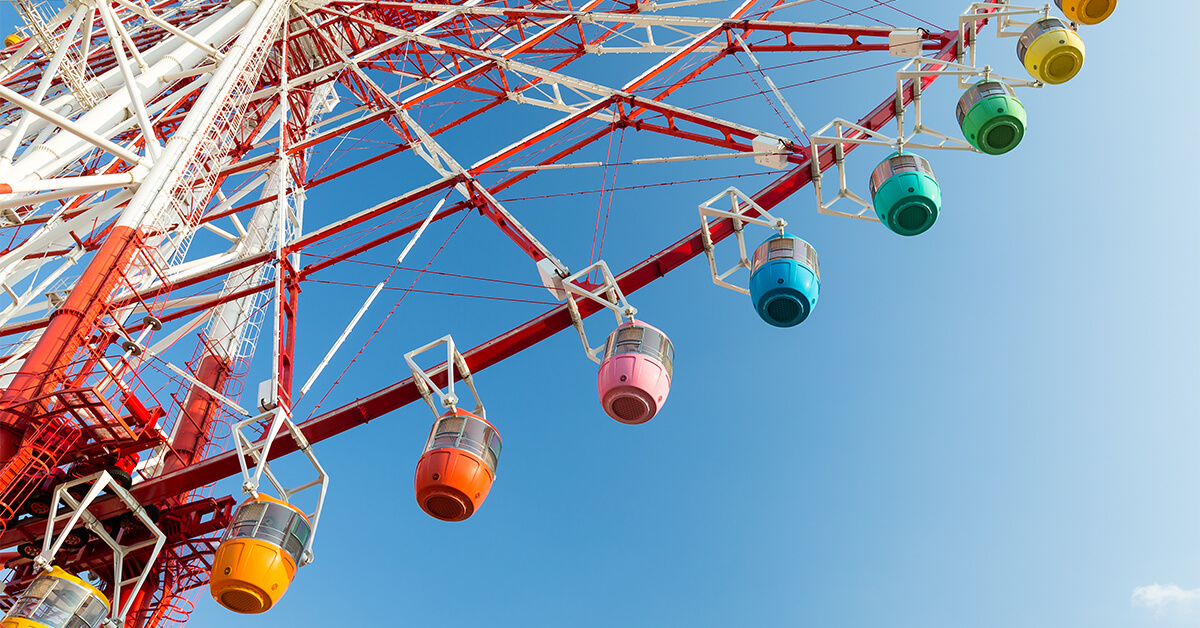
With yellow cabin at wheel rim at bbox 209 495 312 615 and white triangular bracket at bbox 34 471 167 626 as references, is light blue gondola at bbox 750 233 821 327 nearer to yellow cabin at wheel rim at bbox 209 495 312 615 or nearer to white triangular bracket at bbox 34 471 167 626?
yellow cabin at wheel rim at bbox 209 495 312 615

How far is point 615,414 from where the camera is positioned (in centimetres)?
1165

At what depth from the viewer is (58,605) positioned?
430 inches

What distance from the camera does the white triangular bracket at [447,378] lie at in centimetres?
1202

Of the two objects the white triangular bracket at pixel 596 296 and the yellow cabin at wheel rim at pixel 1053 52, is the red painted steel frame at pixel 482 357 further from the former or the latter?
the yellow cabin at wheel rim at pixel 1053 52

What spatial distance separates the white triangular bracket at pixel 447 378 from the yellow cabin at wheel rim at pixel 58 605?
4383 mm

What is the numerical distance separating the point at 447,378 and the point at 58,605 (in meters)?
5.00

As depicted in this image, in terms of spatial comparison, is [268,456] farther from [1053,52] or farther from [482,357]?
[1053,52]

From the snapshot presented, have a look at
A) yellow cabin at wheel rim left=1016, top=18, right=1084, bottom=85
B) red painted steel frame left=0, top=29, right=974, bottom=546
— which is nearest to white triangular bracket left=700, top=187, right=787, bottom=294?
red painted steel frame left=0, top=29, right=974, bottom=546

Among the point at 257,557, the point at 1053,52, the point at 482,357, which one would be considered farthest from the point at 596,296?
the point at 1053,52

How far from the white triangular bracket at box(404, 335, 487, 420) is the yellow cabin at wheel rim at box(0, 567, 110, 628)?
14.4ft

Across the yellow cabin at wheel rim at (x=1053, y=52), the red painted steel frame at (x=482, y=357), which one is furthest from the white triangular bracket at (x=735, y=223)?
the yellow cabin at wheel rim at (x=1053, y=52)

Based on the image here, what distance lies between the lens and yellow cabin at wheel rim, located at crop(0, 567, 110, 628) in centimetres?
1070

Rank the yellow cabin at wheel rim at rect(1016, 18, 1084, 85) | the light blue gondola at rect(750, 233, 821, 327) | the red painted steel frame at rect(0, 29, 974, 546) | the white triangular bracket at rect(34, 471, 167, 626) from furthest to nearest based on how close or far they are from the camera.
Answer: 1. the yellow cabin at wheel rim at rect(1016, 18, 1084, 85)
2. the red painted steel frame at rect(0, 29, 974, 546)
3. the light blue gondola at rect(750, 233, 821, 327)
4. the white triangular bracket at rect(34, 471, 167, 626)

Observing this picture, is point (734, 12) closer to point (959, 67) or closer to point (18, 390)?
point (959, 67)
